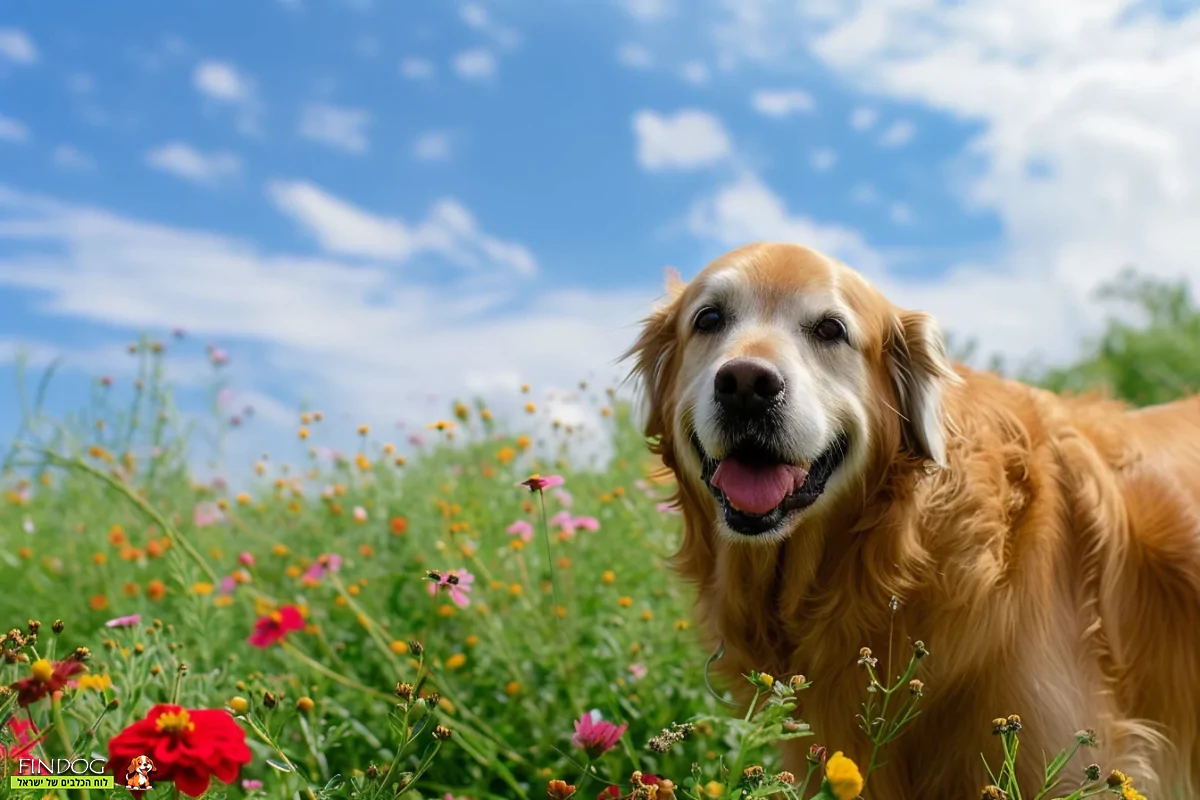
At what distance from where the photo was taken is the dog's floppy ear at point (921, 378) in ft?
8.41

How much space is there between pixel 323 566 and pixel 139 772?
198cm

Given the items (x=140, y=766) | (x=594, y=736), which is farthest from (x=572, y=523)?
(x=140, y=766)

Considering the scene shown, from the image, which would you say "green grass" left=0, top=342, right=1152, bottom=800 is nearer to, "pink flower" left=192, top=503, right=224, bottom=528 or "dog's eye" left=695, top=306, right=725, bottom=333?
"pink flower" left=192, top=503, right=224, bottom=528

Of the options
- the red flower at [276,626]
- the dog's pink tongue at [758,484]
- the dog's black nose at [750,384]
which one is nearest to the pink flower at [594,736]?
the dog's pink tongue at [758,484]

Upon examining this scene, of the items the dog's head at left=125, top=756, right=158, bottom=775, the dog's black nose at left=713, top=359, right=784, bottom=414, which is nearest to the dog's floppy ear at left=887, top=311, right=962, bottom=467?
the dog's black nose at left=713, top=359, right=784, bottom=414

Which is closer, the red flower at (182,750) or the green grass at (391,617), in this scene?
the red flower at (182,750)

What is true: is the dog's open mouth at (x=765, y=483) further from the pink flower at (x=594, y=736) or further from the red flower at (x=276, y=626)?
the red flower at (x=276, y=626)

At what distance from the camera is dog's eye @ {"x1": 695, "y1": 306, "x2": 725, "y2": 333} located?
105 inches

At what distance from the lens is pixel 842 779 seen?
1.38 m

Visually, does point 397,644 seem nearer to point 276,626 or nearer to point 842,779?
point 276,626

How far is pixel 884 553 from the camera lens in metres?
2.52

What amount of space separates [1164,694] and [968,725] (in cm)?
64

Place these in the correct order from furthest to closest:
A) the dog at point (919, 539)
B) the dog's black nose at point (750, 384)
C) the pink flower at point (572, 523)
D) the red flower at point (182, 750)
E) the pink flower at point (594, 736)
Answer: the pink flower at point (572, 523)
the dog at point (919, 539)
the dog's black nose at point (750, 384)
the pink flower at point (594, 736)
the red flower at point (182, 750)

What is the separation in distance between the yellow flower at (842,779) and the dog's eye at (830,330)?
141 centimetres
